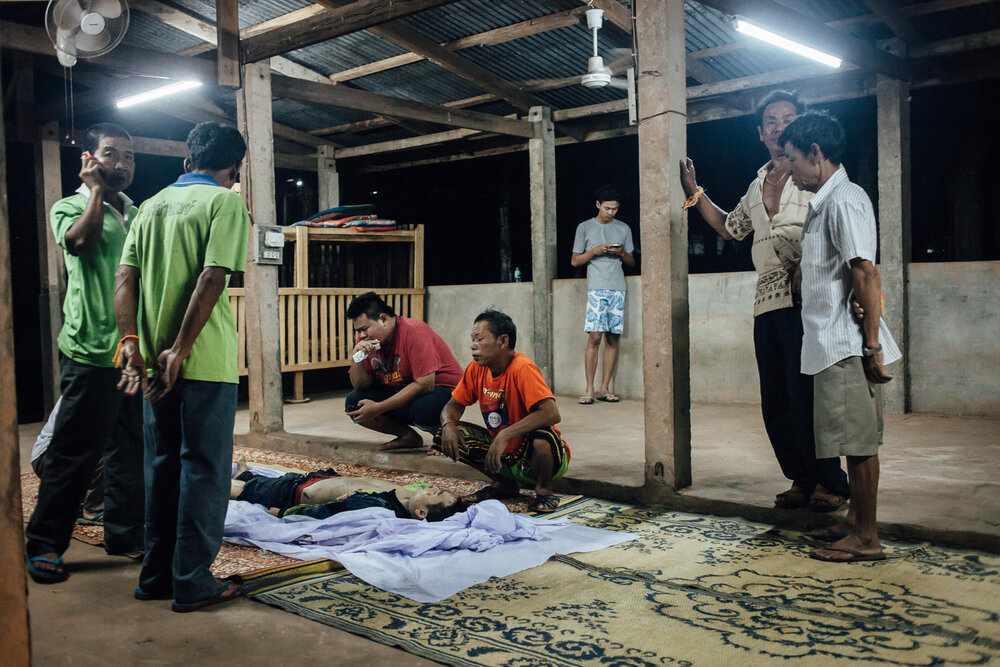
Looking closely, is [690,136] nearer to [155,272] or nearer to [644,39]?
[644,39]

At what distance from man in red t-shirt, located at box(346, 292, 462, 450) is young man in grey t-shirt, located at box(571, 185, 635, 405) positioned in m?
2.83

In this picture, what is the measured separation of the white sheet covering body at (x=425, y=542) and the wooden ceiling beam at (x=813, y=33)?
311 cm

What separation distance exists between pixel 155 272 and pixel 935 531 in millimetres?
3425

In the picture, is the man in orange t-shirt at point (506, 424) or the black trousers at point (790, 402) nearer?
the black trousers at point (790, 402)

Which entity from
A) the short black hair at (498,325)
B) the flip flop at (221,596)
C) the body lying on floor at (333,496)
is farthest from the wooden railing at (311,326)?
the flip flop at (221,596)

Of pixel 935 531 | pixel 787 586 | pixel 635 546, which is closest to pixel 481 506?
→ pixel 635 546

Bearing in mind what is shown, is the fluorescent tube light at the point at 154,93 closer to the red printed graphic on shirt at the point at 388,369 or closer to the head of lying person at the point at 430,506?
the red printed graphic on shirt at the point at 388,369

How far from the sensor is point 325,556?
349 centimetres

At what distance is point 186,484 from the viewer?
297 centimetres

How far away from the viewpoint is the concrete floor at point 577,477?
2596 mm

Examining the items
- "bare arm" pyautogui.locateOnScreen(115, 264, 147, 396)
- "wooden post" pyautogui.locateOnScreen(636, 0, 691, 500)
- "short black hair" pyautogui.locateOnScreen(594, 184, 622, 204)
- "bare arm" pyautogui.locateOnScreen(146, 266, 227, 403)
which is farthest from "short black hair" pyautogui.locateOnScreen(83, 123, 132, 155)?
"short black hair" pyautogui.locateOnScreen(594, 184, 622, 204)

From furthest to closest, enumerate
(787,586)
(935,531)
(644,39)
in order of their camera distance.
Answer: (644,39), (935,531), (787,586)

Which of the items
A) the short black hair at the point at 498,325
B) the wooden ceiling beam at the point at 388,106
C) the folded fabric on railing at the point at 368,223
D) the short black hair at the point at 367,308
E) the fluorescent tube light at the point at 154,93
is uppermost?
the fluorescent tube light at the point at 154,93

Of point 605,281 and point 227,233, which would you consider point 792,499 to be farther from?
point 605,281
